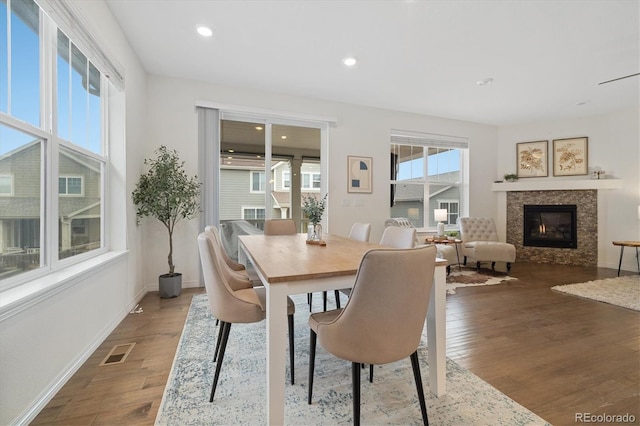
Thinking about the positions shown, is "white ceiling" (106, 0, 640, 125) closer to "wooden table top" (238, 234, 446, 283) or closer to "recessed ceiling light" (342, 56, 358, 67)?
"recessed ceiling light" (342, 56, 358, 67)

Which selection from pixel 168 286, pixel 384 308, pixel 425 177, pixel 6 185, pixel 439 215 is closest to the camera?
pixel 384 308

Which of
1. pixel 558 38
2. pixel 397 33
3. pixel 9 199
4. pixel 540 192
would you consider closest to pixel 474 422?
pixel 9 199

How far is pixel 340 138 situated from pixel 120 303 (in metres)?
3.67

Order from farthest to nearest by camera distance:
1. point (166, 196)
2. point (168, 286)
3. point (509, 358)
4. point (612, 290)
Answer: point (612, 290), point (168, 286), point (166, 196), point (509, 358)

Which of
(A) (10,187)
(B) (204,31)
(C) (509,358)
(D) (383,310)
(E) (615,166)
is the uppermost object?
(B) (204,31)

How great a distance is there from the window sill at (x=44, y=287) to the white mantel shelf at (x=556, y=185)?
6748 millimetres

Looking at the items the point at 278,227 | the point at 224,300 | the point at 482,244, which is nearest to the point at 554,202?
the point at 482,244

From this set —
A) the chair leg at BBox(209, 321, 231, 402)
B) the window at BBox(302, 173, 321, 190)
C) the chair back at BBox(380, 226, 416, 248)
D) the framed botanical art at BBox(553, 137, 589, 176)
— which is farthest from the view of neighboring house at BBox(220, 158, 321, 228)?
the framed botanical art at BBox(553, 137, 589, 176)

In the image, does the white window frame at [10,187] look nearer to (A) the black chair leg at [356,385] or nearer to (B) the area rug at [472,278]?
(A) the black chair leg at [356,385]

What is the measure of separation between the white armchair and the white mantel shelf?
995 mm

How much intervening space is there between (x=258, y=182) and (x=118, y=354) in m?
2.73

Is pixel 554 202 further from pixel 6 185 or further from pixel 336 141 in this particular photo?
pixel 6 185

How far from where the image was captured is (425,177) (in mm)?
5648

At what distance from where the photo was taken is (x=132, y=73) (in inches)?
120
